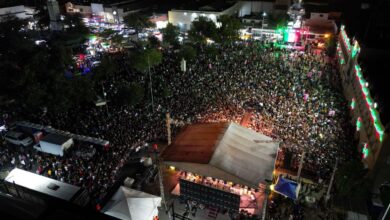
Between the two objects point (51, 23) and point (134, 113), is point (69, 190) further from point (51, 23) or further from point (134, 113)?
point (51, 23)

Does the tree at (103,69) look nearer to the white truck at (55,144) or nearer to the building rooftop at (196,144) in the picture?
the white truck at (55,144)

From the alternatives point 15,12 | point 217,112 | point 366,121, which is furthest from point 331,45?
point 15,12

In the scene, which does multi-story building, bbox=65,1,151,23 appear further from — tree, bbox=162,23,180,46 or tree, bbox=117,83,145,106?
tree, bbox=117,83,145,106

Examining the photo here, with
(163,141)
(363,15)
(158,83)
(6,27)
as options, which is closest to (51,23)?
(6,27)

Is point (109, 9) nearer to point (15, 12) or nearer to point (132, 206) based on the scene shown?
point (15, 12)

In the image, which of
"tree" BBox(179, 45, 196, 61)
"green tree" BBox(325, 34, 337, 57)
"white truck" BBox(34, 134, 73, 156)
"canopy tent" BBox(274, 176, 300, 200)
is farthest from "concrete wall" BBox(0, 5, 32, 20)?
"canopy tent" BBox(274, 176, 300, 200)
